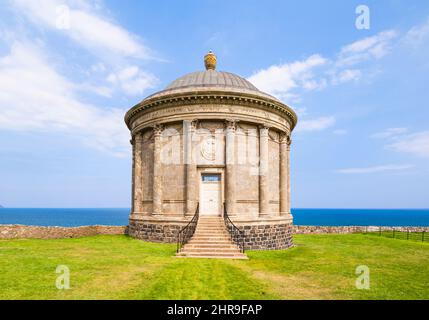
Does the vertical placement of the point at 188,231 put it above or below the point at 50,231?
above

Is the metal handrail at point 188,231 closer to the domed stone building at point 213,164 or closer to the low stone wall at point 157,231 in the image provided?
the domed stone building at point 213,164

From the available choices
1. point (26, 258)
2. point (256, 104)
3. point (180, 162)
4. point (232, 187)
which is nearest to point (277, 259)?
point (232, 187)

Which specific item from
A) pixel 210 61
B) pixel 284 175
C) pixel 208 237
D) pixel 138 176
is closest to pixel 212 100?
pixel 210 61

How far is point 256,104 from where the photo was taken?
19328 mm

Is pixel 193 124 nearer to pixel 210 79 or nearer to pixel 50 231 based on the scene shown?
pixel 210 79

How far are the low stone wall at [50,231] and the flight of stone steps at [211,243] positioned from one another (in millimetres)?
9244

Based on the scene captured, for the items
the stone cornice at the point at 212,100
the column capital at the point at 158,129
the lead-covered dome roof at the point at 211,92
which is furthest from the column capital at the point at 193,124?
the column capital at the point at 158,129

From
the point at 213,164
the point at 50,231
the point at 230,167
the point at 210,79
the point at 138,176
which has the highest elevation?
the point at 210,79

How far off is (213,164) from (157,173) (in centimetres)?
370

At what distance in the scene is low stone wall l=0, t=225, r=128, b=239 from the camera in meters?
20.2

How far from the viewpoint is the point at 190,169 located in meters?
18.6

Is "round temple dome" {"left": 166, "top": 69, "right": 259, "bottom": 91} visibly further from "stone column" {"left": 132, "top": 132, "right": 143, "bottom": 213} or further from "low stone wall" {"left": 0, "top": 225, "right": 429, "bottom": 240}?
"low stone wall" {"left": 0, "top": 225, "right": 429, "bottom": 240}

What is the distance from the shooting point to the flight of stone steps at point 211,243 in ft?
47.3

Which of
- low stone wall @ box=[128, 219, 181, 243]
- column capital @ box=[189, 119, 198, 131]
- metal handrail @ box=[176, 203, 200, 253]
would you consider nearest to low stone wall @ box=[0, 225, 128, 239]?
low stone wall @ box=[128, 219, 181, 243]
